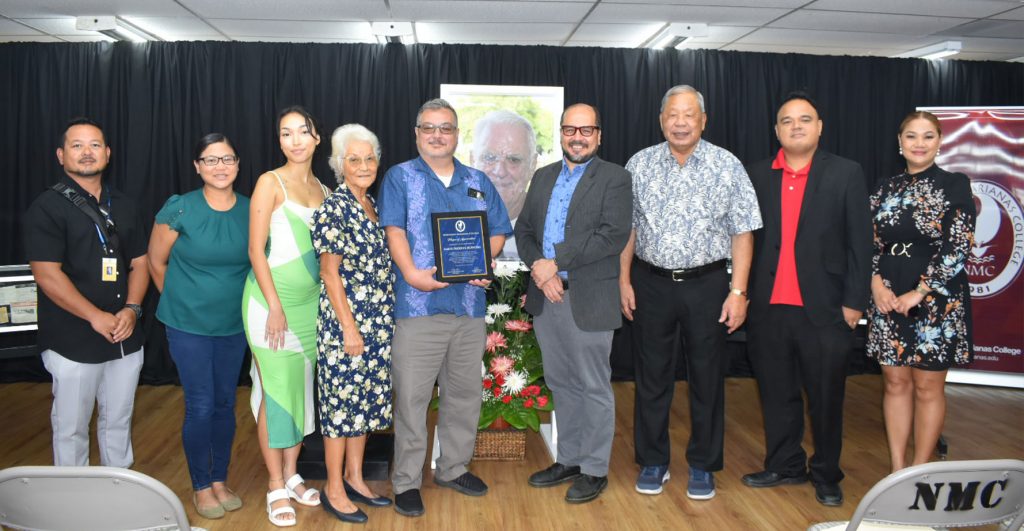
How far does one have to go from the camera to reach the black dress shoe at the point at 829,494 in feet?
10.4

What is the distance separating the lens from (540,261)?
306 cm

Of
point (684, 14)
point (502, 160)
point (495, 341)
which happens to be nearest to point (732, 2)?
point (684, 14)

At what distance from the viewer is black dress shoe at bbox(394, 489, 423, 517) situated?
3.03 m

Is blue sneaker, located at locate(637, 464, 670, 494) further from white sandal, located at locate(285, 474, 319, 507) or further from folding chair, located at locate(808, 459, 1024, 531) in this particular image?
folding chair, located at locate(808, 459, 1024, 531)

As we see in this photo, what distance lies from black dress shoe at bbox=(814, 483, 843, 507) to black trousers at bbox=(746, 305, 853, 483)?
0.9 inches

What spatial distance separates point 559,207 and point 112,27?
3.47m

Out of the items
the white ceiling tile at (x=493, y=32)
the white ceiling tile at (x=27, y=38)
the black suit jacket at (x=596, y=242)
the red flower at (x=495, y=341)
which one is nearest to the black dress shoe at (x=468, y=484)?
the red flower at (x=495, y=341)

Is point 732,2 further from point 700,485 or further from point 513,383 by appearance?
point 700,485

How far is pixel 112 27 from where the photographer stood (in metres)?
4.67

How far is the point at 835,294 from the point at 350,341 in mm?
2058

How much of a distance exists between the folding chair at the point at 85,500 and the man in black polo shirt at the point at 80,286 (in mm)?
1371

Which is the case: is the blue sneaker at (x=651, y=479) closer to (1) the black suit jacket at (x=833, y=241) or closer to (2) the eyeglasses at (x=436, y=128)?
(1) the black suit jacket at (x=833, y=241)

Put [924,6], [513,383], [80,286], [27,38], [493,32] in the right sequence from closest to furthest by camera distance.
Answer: [80,286] → [513,383] → [924,6] → [493,32] → [27,38]

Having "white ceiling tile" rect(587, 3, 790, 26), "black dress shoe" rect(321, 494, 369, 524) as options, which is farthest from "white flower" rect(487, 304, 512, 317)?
"white ceiling tile" rect(587, 3, 790, 26)
